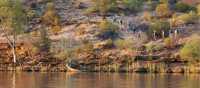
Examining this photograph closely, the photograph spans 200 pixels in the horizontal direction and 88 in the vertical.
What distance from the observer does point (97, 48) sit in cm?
9512

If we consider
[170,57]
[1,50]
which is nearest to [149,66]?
[170,57]

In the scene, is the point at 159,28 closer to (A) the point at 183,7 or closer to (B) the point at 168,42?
(B) the point at 168,42

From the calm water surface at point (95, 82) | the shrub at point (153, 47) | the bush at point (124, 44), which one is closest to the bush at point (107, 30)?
the bush at point (124, 44)

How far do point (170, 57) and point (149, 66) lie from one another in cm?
575

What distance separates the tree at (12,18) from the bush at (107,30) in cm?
1285

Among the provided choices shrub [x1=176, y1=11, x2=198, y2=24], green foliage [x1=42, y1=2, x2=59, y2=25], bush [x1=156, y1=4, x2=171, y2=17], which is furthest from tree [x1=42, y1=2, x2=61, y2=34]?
shrub [x1=176, y1=11, x2=198, y2=24]

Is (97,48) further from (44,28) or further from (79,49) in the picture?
(44,28)

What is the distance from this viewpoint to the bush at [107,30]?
9900 centimetres

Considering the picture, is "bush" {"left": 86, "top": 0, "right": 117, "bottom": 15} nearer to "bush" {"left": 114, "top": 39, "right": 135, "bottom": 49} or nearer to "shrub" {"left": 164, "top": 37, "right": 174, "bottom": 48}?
"bush" {"left": 114, "top": 39, "right": 135, "bottom": 49}

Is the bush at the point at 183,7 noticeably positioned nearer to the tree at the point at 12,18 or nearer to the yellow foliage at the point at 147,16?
the yellow foliage at the point at 147,16

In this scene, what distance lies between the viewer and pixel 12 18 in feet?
308

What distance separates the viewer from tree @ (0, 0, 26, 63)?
93.5 meters

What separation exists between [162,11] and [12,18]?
2700cm

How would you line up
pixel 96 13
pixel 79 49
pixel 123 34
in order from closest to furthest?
pixel 79 49
pixel 123 34
pixel 96 13
